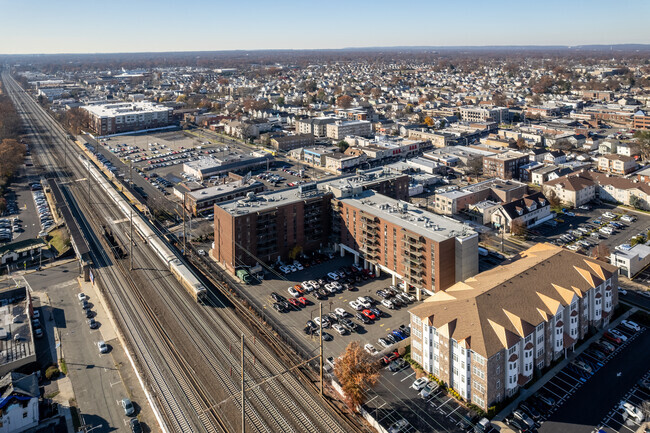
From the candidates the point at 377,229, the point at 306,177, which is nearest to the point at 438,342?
the point at 377,229

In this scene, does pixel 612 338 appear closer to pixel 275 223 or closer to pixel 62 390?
pixel 275 223

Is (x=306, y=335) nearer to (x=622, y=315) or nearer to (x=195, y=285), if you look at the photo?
(x=195, y=285)

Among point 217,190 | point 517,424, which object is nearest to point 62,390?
point 517,424

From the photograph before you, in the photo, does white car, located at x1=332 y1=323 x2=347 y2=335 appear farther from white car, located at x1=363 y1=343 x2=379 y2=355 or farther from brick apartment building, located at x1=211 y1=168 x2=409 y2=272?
brick apartment building, located at x1=211 y1=168 x2=409 y2=272

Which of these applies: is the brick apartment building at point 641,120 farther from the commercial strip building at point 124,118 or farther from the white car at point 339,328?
the commercial strip building at point 124,118

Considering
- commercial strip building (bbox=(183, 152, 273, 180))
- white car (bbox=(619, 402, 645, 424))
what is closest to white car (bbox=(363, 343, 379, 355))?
white car (bbox=(619, 402, 645, 424))

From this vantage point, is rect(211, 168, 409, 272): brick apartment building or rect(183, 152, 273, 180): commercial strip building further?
rect(183, 152, 273, 180): commercial strip building

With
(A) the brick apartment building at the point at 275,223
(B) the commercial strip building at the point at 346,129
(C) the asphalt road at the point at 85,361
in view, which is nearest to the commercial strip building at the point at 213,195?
(A) the brick apartment building at the point at 275,223
